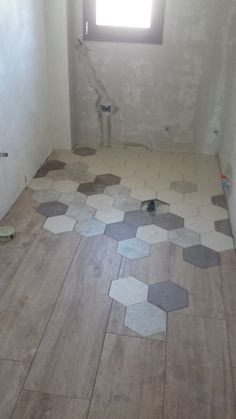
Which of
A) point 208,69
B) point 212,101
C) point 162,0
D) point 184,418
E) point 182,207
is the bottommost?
point 184,418

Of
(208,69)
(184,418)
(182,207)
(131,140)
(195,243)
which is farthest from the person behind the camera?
(131,140)

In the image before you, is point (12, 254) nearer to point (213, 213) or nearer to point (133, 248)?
point (133, 248)

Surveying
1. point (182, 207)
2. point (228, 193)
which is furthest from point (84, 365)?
point (228, 193)

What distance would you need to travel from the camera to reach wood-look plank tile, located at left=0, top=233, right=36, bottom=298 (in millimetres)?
1666

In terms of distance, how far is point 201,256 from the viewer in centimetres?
185

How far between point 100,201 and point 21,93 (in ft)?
2.74

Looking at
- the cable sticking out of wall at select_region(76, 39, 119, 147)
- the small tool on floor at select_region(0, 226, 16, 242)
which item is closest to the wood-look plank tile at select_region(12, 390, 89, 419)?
the small tool on floor at select_region(0, 226, 16, 242)

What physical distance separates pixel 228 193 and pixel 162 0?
1434 mm

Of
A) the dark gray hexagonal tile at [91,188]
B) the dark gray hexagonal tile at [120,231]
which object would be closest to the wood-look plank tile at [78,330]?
the dark gray hexagonal tile at [120,231]

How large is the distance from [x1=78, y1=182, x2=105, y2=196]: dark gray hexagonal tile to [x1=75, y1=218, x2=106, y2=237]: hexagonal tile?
1.17ft

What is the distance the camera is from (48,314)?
1484 millimetres

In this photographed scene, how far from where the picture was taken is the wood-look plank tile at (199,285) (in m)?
1.53

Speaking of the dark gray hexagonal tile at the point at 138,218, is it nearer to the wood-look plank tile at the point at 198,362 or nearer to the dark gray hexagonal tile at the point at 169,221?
the dark gray hexagonal tile at the point at 169,221

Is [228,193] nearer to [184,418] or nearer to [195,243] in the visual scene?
[195,243]
